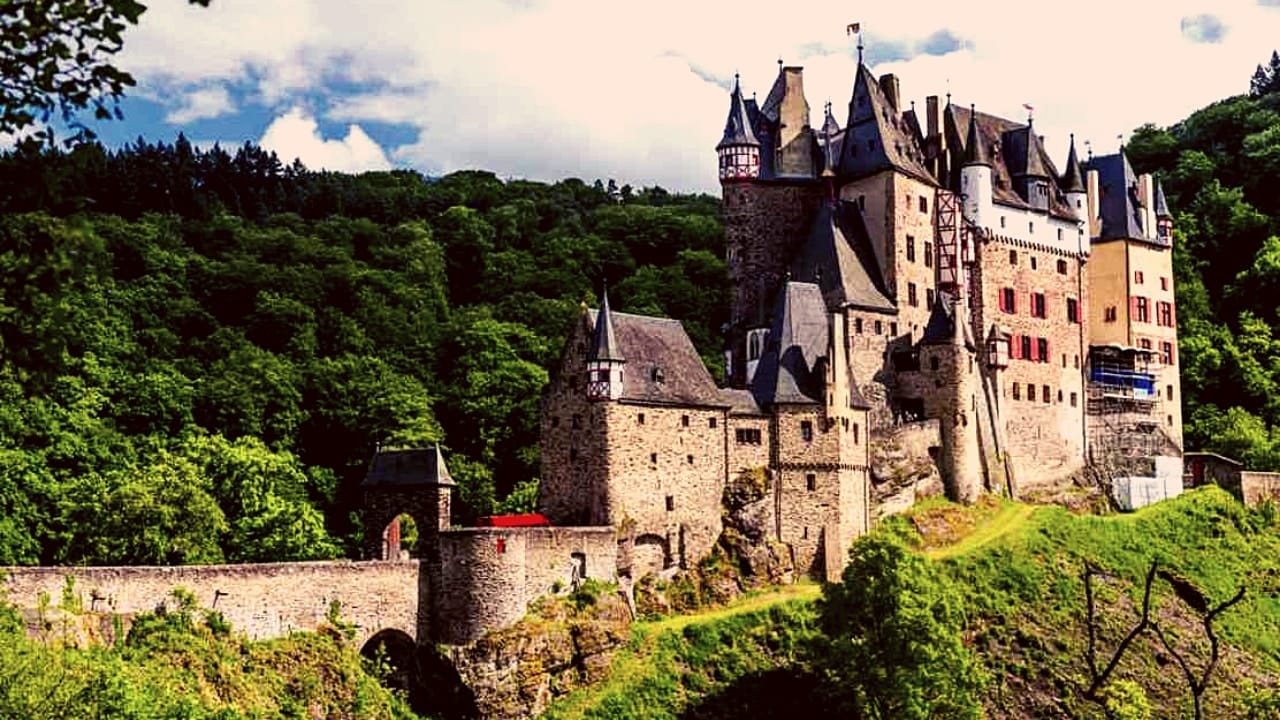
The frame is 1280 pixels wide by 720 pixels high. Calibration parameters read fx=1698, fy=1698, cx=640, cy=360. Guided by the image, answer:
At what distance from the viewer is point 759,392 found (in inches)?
2170

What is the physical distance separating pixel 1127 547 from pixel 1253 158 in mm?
44948

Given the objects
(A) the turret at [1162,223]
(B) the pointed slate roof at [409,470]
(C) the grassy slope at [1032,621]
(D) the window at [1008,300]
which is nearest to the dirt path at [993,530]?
(C) the grassy slope at [1032,621]

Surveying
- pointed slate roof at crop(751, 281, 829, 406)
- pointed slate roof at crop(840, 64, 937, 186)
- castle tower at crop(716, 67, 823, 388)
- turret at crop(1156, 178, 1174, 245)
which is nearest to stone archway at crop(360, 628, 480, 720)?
pointed slate roof at crop(751, 281, 829, 406)

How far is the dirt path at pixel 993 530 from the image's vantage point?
57.0 metres

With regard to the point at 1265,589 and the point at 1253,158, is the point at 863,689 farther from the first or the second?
the point at 1253,158

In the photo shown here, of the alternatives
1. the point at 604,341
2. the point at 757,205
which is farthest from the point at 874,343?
the point at 604,341

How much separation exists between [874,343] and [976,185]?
8716 millimetres

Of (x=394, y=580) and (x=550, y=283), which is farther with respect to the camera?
(x=550, y=283)

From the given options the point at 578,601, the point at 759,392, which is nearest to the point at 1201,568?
the point at 759,392

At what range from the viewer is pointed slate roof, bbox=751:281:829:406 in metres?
54.6

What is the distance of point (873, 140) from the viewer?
62.2 meters

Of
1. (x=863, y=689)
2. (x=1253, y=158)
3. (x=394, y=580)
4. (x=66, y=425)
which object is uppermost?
(x=1253, y=158)

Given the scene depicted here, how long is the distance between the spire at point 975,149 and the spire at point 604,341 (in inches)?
802

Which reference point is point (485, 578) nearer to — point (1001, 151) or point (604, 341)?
point (604, 341)
